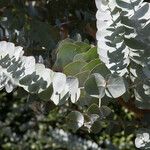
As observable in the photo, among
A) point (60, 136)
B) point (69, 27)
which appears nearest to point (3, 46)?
point (69, 27)

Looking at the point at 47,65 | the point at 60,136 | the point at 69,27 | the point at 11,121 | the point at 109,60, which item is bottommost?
the point at 11,121

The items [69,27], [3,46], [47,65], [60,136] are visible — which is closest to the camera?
[3,46]

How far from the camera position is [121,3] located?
0.73 metres

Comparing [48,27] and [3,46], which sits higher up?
[3,46]

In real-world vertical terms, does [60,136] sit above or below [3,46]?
below

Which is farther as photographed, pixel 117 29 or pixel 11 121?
pixel 11 121

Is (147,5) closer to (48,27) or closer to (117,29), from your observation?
(117,29)

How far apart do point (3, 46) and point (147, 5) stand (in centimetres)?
27

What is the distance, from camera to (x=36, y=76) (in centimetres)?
79

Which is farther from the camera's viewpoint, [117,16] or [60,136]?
[60,136]

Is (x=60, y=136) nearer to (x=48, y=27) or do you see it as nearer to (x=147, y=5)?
(x=48, y=27)

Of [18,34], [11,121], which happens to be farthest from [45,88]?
[11,121]

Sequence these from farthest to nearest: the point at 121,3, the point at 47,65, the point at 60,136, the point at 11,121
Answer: the point at 11,121, the point at 60,136, the point at 47,65, the point at 121,3

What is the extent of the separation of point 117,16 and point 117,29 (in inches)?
0.8
